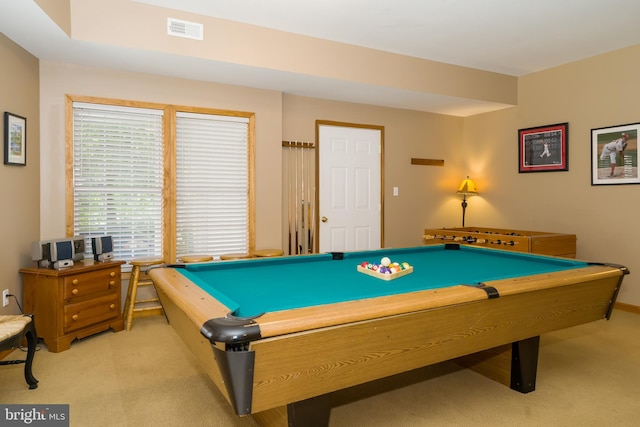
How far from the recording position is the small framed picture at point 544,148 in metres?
4.70

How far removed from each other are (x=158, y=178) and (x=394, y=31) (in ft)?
8.75

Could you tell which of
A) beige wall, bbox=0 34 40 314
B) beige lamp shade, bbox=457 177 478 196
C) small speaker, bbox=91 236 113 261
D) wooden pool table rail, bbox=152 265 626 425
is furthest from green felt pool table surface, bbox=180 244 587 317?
beige lamp shade, bbox=457 177 478 196

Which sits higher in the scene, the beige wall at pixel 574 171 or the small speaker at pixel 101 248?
the beige wall at pixel 574 171

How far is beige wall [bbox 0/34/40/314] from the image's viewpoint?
2.97 m

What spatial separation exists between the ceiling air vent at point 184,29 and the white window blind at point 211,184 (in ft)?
3.04

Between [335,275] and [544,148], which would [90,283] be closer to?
[335,275]

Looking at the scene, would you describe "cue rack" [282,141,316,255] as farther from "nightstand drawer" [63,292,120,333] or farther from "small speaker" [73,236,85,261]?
"small speaker" [73,236,85,261]

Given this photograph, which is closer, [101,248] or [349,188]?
[101,248]

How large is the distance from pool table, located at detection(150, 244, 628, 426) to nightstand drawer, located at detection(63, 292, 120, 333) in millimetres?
1376

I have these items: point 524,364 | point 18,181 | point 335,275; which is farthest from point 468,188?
point 18,181

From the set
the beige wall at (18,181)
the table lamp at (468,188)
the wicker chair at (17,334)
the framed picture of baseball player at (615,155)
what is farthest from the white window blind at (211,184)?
the framed picture of baseball player at (615,155)

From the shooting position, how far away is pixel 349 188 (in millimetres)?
5164

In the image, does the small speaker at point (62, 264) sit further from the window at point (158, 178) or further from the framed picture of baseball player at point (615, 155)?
the framed picture of baseball player at point (615, 155)

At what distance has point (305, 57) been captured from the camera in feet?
12.6
